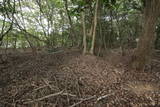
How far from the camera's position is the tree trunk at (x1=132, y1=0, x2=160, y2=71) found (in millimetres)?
3457

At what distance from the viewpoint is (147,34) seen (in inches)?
141

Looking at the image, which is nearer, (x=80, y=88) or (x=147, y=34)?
(x=80, y=88)

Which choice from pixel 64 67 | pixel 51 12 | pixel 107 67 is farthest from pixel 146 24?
pixel 51 12

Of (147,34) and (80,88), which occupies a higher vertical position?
(147,34)

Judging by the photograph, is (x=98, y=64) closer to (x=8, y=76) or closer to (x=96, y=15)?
(x=96, y=15)

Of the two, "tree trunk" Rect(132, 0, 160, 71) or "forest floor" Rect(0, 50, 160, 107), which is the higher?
"tree trunk" Rect(132, 0, 160, 71)

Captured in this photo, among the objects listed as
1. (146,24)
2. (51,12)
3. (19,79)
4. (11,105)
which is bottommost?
(11,105)

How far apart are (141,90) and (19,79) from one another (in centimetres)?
293

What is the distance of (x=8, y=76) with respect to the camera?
3.08 meters

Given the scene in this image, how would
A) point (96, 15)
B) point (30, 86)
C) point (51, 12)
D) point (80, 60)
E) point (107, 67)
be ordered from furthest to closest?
point (51, 12), point (96, 15), point (80, 60), point (107, 67), point (30, 86)

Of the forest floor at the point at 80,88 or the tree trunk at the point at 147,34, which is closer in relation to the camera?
the forest floor at the point at 80,88

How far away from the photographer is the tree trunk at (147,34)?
346cm

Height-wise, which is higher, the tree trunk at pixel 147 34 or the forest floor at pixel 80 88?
the tree trunk at pixel 147 34

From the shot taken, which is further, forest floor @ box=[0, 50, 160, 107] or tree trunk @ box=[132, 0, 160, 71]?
tree trunk @ box=[132, 0, 160, 71]
